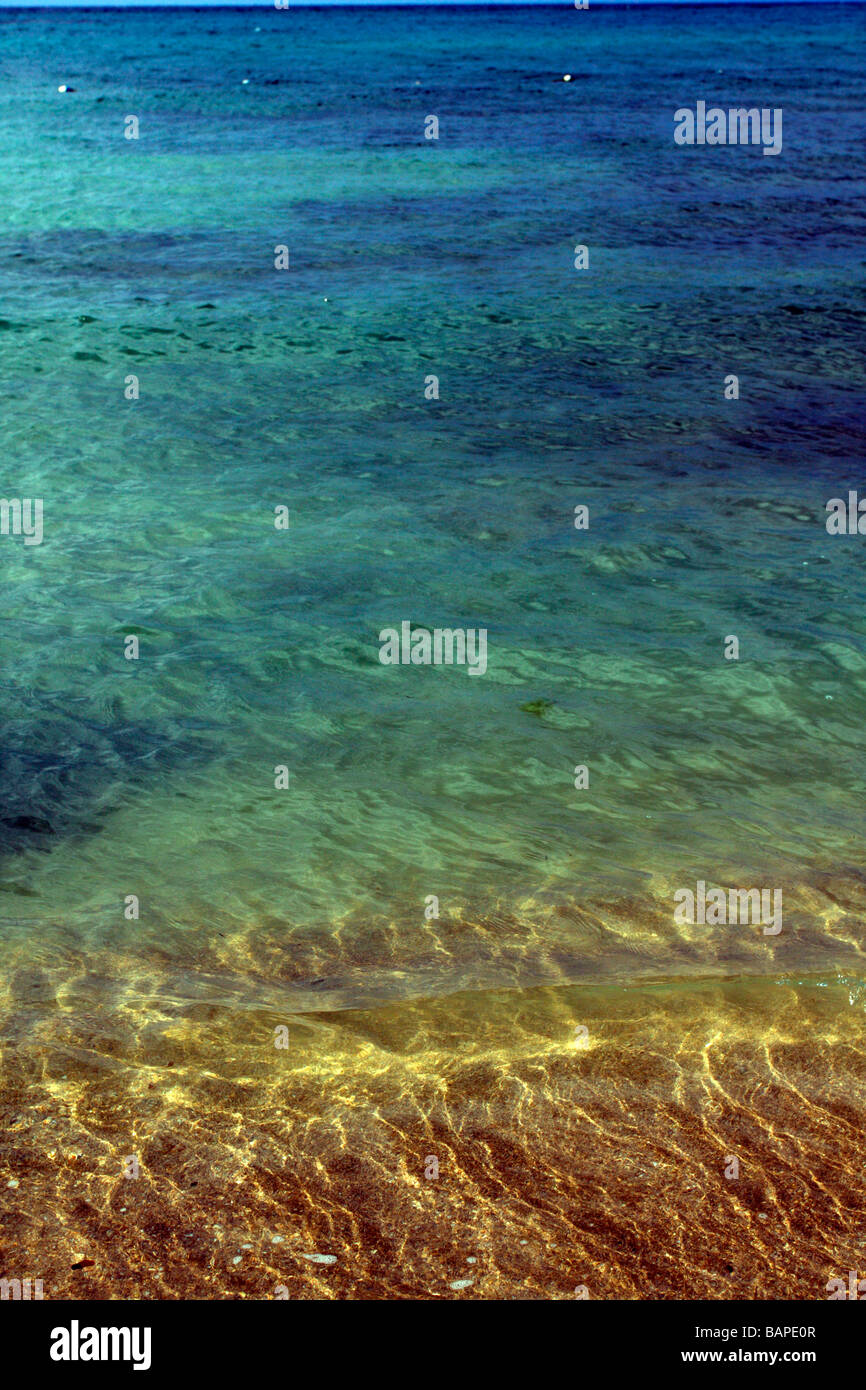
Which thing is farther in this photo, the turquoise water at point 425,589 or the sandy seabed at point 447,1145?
the turquoise water at point 425,589

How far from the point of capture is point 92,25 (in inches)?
3976

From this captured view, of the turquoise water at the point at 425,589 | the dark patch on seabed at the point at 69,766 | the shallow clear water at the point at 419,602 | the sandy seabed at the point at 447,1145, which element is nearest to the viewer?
the sandy seabed at the point at 447,1145

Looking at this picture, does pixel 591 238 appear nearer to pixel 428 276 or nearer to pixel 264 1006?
pixel 428 276

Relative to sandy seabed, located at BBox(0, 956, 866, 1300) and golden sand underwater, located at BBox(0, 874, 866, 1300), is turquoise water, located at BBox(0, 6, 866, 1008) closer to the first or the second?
golden sand underwater, located at BBox(0, 874, 866, 1300)

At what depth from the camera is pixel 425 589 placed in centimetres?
854

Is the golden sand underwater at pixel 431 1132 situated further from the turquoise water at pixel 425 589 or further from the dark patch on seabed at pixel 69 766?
the dark patch on seabed at pixel 69 766

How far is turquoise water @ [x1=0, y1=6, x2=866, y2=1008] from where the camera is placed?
5.65 metres

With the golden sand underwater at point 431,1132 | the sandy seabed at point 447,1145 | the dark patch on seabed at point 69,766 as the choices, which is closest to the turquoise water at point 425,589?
the dark patch on seabed at point 69,766

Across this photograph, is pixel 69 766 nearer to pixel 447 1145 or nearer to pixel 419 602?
pixel 419 602

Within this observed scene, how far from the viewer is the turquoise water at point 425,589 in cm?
565

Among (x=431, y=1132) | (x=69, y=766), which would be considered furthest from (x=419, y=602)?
(x=431, y=1132)

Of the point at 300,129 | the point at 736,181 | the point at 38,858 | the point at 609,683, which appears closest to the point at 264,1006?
the point at 38,858

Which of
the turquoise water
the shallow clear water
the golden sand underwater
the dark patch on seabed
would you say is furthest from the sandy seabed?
the dark patch on seabed

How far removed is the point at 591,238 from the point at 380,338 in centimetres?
645
